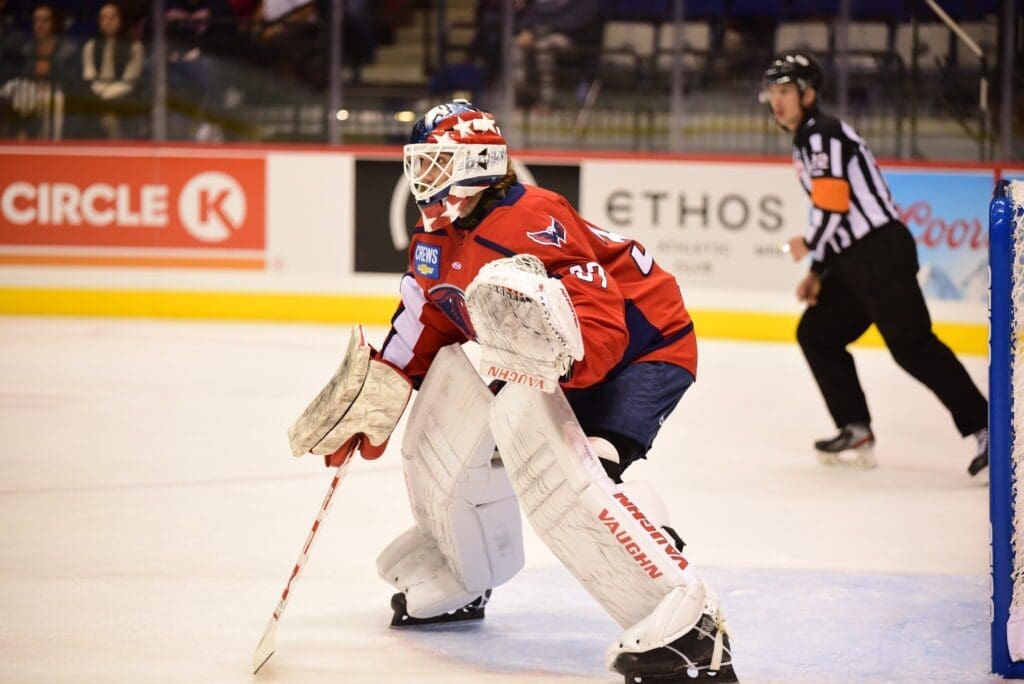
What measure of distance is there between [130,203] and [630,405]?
6479 millimetres

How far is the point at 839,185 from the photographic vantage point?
16.3 ft

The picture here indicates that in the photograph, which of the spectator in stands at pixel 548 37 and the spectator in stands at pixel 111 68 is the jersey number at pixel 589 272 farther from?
the spectator in stands at pixel 111 68

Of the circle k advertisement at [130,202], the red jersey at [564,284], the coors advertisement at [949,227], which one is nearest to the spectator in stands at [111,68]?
the circle k advertisement at [130,202]

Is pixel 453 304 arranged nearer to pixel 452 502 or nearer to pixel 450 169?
pixel 450 169

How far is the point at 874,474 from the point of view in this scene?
5039 mm

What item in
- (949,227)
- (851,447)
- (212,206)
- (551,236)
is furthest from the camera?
(212,206)

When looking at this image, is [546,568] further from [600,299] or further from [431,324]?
[600,299]

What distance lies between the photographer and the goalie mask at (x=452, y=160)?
A: 274cm

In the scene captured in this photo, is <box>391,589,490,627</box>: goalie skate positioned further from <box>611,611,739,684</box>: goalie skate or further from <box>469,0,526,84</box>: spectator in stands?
<box>469,0,526,84</box>: spectator in stands

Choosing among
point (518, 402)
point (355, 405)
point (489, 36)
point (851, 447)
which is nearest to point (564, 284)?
point (518, 402)

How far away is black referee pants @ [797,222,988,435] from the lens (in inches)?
192

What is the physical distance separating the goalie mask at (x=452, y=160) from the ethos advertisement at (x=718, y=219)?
18.2 feet

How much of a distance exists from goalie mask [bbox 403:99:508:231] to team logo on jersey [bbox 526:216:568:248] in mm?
173

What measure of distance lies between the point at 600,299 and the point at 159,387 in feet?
13.3
